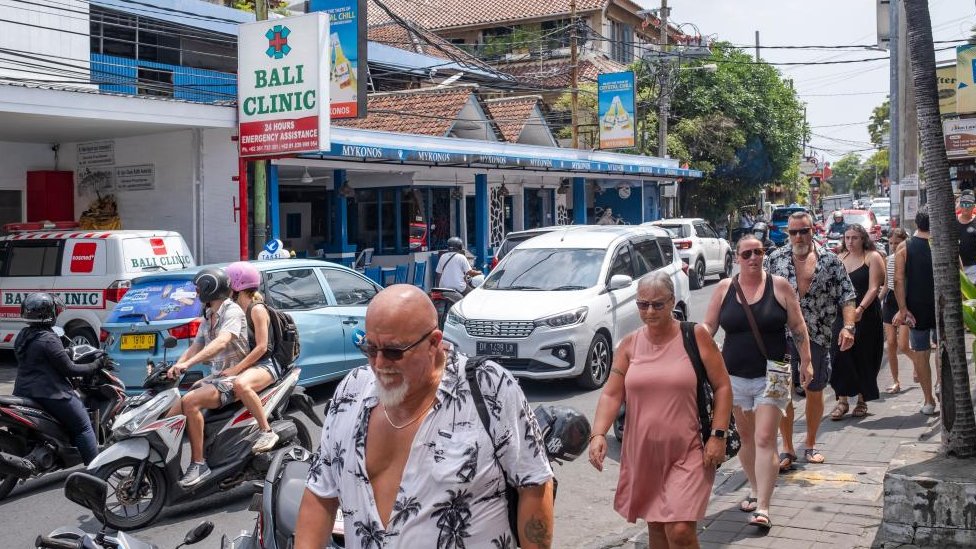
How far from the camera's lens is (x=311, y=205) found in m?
23.8

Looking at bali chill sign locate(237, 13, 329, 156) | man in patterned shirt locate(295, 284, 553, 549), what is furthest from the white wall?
man in patterned shirt locate(295, 284, 553, 549)

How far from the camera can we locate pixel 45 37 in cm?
1814

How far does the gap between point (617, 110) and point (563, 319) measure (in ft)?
61.0

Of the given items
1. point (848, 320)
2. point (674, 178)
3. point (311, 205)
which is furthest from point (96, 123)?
point (674, 178)

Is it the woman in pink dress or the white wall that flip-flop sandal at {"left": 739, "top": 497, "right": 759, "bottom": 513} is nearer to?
the woman in pink dress

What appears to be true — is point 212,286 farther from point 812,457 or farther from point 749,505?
point 812,457

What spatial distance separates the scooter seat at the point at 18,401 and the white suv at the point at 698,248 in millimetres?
17170

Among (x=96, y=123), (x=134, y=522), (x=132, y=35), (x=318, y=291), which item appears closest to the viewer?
(x=134, y=522)

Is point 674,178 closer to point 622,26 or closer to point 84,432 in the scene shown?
point 622,26

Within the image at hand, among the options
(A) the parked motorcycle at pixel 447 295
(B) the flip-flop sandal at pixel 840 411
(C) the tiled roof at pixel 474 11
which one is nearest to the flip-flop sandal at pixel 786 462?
(B) the flip-flop sandal at pixel 840 411

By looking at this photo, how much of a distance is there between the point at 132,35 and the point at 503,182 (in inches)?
400

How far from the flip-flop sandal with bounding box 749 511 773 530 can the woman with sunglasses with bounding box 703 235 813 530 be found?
142 millimetres

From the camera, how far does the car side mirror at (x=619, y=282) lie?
10716mm

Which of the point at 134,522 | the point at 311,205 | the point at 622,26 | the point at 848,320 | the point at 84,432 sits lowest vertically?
the point at 134,522
